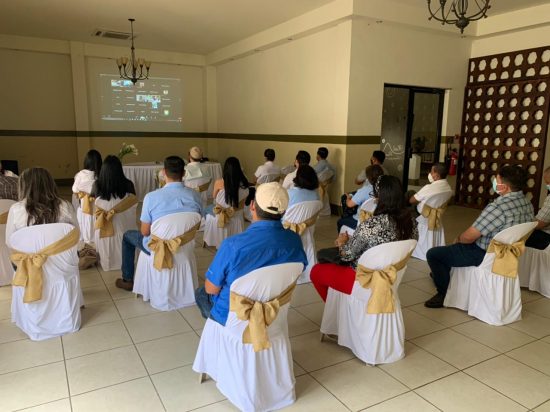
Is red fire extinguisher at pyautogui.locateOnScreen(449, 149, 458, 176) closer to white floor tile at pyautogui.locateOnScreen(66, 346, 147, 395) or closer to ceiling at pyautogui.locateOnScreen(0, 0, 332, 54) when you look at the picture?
ceiling at pyautogui.locateOnScreen(0, 0, 332, 54)

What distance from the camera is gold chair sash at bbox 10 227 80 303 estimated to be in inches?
106

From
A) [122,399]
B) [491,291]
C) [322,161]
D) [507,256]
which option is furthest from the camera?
[322,161]

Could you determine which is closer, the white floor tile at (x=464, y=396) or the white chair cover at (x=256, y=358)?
the white chair cover at (x=256, y=358)

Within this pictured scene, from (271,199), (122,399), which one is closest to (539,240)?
(271,199)

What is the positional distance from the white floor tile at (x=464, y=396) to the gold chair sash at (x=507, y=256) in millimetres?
938

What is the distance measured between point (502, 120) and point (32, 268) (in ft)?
24.1

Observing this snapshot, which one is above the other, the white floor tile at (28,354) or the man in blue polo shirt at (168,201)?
the man in blue polo shirt at (168,201)

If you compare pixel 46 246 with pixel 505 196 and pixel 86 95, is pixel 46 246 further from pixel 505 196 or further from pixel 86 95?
pixel 86 95

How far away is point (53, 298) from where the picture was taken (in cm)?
287

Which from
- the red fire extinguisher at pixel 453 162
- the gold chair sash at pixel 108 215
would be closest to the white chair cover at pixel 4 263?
the gold chair sash at pixel 108 215

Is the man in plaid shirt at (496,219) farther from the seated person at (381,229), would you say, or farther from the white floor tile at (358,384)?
the white floor tile at (358,384)

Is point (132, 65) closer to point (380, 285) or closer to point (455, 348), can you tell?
point (380, 285)

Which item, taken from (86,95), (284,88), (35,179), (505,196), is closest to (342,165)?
(284,88)

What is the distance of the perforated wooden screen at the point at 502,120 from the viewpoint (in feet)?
22.0
